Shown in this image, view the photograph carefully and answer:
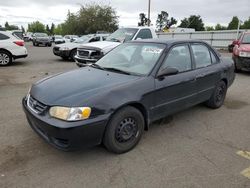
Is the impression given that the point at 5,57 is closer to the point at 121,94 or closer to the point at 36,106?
the point at 36,106

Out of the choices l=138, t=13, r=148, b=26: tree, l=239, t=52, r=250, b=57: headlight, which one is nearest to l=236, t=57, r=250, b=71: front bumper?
l=239, t=52, r=250, b=57: headlight

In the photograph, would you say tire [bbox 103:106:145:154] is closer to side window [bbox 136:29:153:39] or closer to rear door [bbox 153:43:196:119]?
rear door [bbox 153:43:196:119]

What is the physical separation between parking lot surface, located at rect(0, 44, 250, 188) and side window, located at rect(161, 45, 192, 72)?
1.07 m

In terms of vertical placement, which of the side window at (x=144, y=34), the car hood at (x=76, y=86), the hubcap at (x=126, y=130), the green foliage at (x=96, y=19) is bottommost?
the hubcap at (x=126, y=130)

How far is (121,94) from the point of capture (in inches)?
123

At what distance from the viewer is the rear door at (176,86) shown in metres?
3.65

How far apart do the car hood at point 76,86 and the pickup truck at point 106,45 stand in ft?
17.4

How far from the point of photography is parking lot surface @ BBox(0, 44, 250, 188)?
107 inches

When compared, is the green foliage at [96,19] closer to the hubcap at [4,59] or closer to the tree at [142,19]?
the tree at [142,19]

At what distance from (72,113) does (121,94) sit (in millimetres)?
703

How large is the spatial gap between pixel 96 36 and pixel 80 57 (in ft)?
13.1

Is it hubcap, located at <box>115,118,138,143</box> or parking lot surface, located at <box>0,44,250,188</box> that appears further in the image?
hubcap, located at <box>115,118,138,143</box>

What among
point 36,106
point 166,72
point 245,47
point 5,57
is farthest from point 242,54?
point 5,57

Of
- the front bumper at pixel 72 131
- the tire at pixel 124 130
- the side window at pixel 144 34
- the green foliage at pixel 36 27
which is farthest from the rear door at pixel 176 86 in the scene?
the green foliage at pixel 36 27
